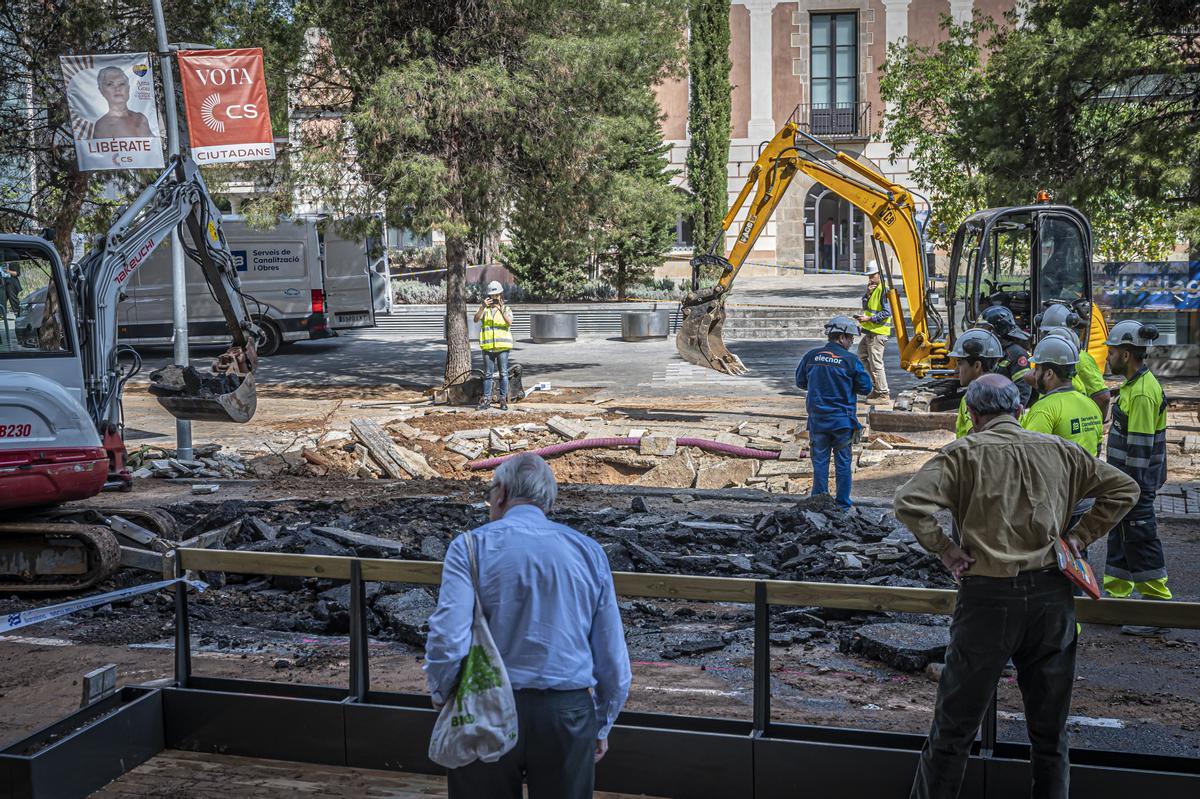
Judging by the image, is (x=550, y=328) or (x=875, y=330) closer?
(x=875, y=330)

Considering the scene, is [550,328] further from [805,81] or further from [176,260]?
[805,81]

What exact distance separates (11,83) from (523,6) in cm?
864

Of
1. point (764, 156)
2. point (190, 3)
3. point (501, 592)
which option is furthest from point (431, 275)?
point (501, 592)

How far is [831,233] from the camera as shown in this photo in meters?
40.3

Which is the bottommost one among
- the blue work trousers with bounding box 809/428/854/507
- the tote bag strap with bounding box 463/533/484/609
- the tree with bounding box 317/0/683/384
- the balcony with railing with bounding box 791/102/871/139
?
the blue work trousers with bounding box 809/428/854/507

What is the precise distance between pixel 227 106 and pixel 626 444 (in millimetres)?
6097

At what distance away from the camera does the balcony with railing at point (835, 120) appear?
39156mm

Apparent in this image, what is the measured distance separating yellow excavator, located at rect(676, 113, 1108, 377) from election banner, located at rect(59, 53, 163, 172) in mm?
7753

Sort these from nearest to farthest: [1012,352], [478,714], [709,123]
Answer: [478,714] → [1012,352] → [709,123]

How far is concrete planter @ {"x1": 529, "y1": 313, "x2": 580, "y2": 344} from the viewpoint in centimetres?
2794

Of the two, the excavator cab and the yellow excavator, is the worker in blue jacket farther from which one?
the yellow excavator

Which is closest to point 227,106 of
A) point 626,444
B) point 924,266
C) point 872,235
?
point 626,444

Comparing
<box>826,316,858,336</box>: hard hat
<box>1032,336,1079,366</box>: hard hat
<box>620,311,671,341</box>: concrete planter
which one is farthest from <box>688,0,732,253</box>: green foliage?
<box>1032,336,1079,366</box>: hard hat

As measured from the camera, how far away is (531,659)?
3.78 meters
